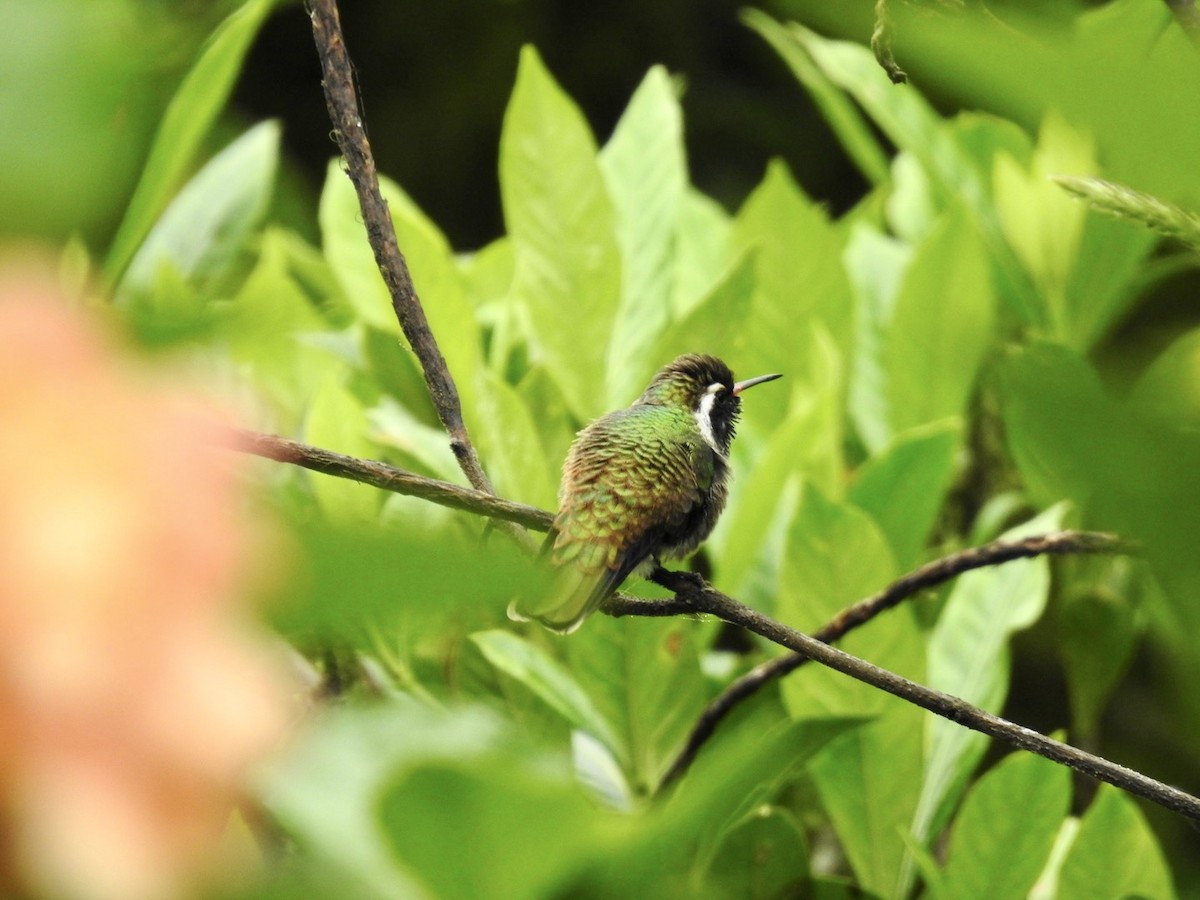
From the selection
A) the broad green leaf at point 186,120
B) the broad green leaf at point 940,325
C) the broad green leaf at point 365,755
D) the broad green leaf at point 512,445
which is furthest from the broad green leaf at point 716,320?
the broad green leaf at point 365,755

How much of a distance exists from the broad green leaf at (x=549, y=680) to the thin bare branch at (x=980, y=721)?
493mm

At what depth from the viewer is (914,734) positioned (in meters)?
1.28

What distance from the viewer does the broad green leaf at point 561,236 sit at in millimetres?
1437

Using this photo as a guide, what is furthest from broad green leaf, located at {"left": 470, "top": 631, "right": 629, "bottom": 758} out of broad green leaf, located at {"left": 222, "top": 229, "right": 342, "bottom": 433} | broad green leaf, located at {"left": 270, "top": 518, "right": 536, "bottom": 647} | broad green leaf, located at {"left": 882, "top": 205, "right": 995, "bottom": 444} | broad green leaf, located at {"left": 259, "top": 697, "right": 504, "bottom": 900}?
broad green leaf, located at {"left": 270, "top": 518, "right": 536, "bottom": 647}

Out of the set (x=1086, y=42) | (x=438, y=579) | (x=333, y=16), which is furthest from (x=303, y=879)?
(x=333, y=16)

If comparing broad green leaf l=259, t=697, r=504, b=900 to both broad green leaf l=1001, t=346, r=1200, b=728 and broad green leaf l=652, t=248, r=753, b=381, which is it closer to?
broad green leaf l=1001, t=346, r=1200, b=728

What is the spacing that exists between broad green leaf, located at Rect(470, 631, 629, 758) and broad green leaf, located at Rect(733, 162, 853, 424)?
56 cm

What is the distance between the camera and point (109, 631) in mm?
181

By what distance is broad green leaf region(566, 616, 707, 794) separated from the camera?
1259mm

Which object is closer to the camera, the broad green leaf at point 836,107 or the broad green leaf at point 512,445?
the broad green leaf at point 512,445

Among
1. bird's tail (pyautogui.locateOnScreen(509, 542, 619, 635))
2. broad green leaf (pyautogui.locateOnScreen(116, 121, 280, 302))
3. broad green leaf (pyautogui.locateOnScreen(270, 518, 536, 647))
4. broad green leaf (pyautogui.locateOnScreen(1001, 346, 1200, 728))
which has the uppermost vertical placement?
broad green leaf (pyautogui.locateOnScreen(1001, 346, 1200, 728))

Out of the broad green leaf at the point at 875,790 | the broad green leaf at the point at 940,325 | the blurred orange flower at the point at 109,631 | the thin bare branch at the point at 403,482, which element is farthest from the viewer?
the broad green leaf at the point at 940,325

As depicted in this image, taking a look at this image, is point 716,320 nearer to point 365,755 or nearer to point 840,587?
point 840,587

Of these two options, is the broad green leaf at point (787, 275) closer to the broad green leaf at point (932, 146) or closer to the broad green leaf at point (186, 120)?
the broad green leaf at point (932, 146)
